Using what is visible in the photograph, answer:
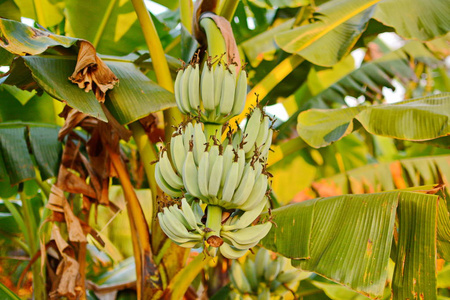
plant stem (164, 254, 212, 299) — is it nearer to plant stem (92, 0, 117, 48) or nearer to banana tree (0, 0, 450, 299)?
banana tree (0, 0, 450, 299)

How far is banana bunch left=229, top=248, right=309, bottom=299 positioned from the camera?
1.95 m

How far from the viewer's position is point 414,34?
1.82m

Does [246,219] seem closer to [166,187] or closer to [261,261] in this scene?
[166,187]

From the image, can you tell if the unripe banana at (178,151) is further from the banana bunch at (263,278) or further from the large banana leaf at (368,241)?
the banana bunch at (263,278)

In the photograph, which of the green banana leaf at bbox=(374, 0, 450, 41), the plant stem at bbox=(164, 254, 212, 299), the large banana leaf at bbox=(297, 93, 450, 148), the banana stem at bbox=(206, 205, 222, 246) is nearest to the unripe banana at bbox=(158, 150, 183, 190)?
the banana stem at bbox=(206, 205, 222, 246)

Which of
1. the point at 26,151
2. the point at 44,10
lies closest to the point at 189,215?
the point at 26,151

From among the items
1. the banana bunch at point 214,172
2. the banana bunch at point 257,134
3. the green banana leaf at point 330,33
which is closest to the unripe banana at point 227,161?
the banana bunch at point 214,172

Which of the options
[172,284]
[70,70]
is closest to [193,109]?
[70,70]

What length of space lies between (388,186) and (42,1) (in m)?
1.88

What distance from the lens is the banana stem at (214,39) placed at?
132cm

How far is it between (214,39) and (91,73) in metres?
0.39

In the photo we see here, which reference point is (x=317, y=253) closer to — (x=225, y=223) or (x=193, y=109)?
(x=225, y=223)

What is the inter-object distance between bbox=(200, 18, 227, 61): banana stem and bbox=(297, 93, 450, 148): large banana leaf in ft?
1.76

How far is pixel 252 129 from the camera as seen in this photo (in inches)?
46.8
